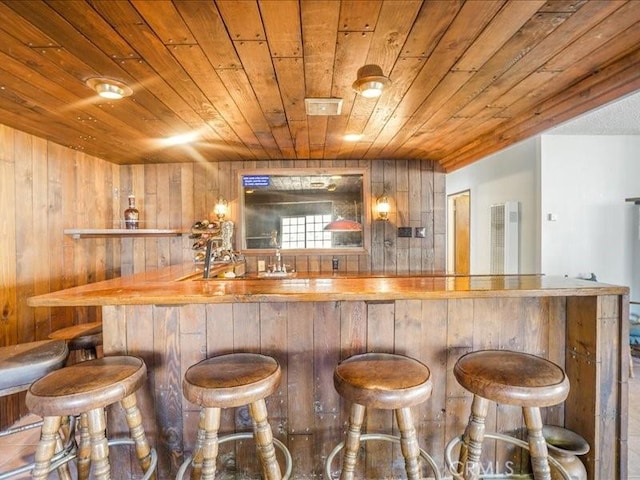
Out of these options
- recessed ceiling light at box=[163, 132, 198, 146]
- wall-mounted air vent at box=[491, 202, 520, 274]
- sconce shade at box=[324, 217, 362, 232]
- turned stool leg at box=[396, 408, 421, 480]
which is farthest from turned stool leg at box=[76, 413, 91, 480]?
wall-mounted air vent at box=[491, 202, 520, 274]

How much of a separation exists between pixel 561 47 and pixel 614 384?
163 centimetres

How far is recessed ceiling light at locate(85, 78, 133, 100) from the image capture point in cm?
174

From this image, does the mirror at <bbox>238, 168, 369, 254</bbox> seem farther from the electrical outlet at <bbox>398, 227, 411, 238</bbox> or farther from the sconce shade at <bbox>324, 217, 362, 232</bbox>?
the electrical outlet at <bbox>398, 227, 411, 238</bbox>

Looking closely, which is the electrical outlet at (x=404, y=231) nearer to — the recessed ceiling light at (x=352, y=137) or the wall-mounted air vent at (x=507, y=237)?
the recessed ceiling light at (x=352, y=137)

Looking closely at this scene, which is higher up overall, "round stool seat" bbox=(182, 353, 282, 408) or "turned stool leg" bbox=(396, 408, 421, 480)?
"round stool seat" bbox=(182, 353, 282, 408)

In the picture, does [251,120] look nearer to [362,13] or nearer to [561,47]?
[362,13]

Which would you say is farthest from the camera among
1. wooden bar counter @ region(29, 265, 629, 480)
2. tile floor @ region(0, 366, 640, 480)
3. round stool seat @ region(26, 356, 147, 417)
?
tile floor @ region(0, 366, 640, 480)

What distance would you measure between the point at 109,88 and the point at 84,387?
152 cm

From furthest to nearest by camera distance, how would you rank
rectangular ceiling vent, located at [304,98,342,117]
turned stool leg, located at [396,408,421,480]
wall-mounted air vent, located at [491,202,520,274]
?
wall-mounted air vent, located at [491,202,520,274]
rectangular ceiling vent, located at [304,98,342,117]
turned stool leg, located at [396,408,421,480]

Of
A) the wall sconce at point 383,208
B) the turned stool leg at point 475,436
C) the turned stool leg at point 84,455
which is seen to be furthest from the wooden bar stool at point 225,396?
the wall sconce at point 383,208

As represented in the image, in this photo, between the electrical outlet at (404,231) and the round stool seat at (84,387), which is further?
the electrical outlet at (404,231)

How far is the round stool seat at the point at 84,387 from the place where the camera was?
118 cm

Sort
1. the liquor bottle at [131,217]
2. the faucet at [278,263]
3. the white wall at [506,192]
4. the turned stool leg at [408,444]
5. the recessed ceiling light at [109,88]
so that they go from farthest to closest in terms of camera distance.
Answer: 1. the white wall at [506,192]
2. the faucet at [278,263]
3. the liquor bottle at [131,217]
4. the recessed ceiling light at [109,88]
5. the turned stool leg at [408,444]

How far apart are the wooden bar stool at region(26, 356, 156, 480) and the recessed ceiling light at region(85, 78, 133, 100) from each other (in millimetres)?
1419
